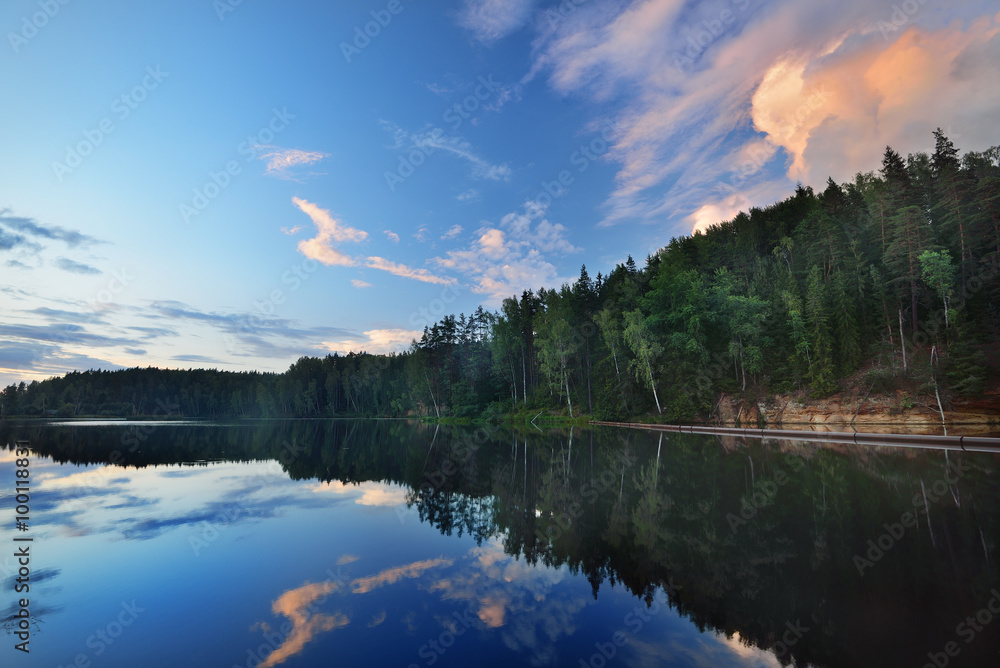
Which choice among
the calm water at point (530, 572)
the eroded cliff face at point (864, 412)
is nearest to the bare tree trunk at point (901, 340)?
the eroded cliff face at point (864, 412)

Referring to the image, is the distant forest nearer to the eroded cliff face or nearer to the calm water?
the eroded cliff face

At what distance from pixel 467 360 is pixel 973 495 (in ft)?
268

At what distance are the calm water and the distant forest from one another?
25844 mm

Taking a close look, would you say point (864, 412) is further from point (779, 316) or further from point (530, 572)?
point (530, 572)

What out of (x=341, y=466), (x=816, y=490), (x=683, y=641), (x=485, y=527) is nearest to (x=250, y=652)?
(x=683, y=641)

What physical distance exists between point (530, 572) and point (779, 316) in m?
52.6

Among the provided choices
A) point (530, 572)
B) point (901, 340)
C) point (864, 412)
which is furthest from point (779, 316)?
point (530, 572)

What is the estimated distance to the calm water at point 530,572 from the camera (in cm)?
625

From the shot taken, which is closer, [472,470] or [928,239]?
[472,470]

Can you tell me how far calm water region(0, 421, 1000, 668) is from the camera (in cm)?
625

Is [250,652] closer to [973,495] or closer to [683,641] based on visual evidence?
[683,641]

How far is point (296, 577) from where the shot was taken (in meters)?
9.27

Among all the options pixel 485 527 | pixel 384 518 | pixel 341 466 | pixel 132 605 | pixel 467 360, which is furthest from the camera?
pixel 467 360

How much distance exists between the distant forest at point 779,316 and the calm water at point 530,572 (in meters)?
25.8
